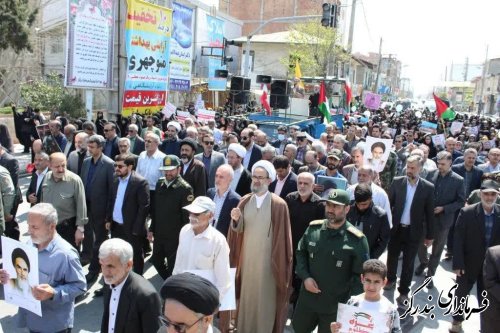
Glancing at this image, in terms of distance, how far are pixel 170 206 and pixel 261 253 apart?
5.01 ft

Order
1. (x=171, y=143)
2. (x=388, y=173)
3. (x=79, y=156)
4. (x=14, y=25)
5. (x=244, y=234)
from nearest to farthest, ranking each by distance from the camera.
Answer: (x=244, y=234), (x=79, y=156), (x=388, y=173), (x=171, y=143), (x=14, y=25)

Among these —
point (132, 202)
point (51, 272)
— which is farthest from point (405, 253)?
point (51, 272)

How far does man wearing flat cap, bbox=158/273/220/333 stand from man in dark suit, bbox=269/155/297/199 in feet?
13.4

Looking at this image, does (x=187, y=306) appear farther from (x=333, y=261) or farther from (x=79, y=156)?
(x=79, y=156)

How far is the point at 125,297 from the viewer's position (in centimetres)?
313

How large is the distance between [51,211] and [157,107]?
1218cm

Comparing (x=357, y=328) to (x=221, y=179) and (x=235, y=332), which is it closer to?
(x=235, y=332)

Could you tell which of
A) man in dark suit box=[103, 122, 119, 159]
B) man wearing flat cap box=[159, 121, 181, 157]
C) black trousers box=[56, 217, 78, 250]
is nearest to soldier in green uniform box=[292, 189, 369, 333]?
black trousers box=[56, 217, 78, 250]

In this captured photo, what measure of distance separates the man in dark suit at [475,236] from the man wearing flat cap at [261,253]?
2.05 m

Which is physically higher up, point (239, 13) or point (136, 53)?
point (239, 13)

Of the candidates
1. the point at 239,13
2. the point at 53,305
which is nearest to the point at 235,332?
the point at 53,305

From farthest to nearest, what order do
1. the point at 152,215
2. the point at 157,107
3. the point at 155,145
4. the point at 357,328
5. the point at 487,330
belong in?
the point at 157,107, the point at 155,145, the point at 152,215, the point at 487,330, the point at 357,328

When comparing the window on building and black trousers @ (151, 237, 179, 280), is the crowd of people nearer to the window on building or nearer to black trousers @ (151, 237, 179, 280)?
black trousers @ (151, 237, 179, 280)

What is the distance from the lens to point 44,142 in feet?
30.0
